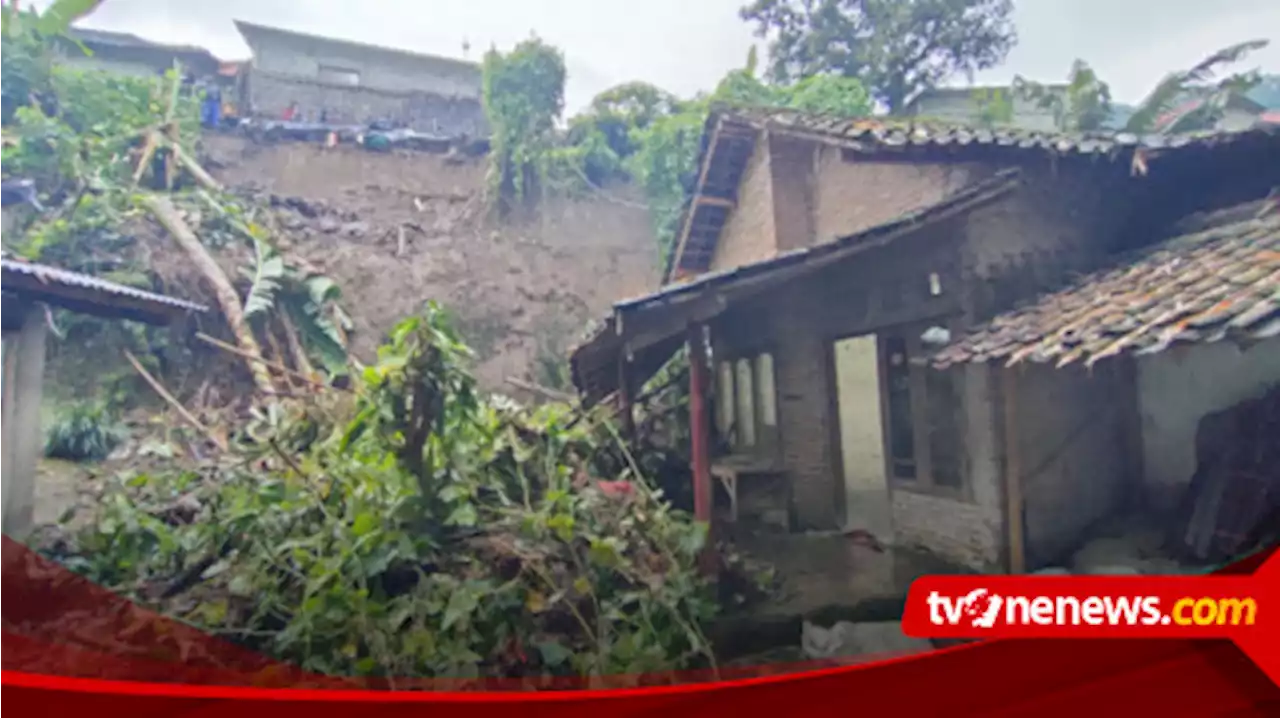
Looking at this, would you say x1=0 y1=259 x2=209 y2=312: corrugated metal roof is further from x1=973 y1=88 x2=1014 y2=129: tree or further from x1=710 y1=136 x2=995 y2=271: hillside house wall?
x1=973 y1=88 x2=1014 y2=129: tree

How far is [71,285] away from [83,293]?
2 centimetres

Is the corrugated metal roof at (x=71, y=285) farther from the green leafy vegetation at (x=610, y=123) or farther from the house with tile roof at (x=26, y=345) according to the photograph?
the green leafy vegetation at (x=610, y=123)

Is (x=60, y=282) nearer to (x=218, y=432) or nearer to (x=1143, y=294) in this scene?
(x=218, y=432)

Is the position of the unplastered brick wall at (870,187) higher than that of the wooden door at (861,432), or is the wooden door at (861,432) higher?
the unplastered brick wall at (870,187)

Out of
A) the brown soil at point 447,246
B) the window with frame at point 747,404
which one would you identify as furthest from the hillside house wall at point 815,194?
the brown soil at point 447,246

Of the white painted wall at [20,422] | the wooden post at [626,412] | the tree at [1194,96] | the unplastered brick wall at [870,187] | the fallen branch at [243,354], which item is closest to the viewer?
the white painted wall at [20,422]

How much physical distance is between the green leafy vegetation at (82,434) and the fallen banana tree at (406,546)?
0.23 ft

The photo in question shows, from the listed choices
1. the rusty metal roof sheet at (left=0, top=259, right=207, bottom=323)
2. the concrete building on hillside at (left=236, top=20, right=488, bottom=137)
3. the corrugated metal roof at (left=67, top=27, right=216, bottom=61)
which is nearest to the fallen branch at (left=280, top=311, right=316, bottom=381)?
the rusty metal roof sheet at (left=0, top=259, right=207, bottom=323)

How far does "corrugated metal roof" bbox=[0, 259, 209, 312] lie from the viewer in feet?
3.91

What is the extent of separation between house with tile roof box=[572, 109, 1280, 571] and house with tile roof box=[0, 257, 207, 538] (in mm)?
843

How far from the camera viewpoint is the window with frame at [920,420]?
1453 mm

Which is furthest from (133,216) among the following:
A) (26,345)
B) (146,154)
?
(26,345)

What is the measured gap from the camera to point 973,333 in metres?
1.49

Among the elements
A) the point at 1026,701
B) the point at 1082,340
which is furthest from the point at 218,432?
the point at 1082,340
